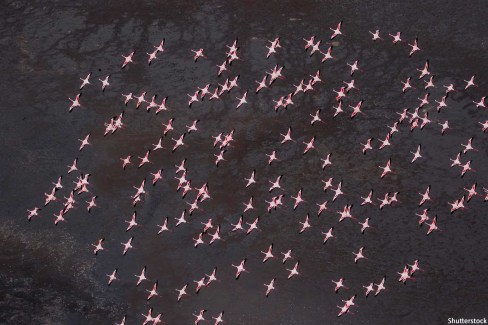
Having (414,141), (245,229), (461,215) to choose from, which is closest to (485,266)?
(461,215)

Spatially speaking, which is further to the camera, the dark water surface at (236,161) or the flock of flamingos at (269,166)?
the flock of flamingos at (269,166)

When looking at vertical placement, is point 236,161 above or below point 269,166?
above

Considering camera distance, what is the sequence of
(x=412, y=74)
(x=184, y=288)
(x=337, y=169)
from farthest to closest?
(x=412, y=74), (x=337, y=169), (x=184, y=288)

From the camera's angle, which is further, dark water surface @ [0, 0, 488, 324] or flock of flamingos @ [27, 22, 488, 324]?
flock of flamingos @ [27, 22, 488, 324]

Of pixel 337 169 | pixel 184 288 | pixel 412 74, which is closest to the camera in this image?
pixel 184 288

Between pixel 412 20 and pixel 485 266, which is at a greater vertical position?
pixel 412 20

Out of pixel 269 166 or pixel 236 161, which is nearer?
pixel 269 166

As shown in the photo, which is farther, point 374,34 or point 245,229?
point 374,34

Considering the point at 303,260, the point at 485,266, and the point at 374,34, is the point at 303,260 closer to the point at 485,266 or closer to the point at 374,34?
the point at 485,266
